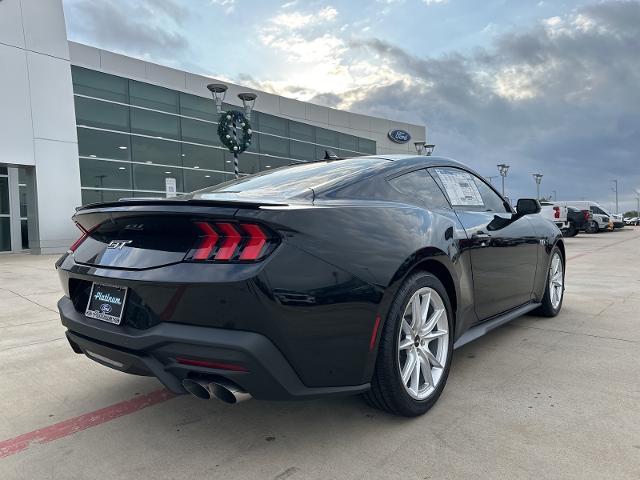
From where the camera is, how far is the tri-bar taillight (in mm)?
2014

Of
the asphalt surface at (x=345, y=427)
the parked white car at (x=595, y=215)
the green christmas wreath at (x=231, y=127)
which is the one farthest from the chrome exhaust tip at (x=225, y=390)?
the parked white car at (x=595, y=215)

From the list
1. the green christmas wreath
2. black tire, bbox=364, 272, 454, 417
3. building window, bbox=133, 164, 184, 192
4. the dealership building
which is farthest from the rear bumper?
building window, bbox=133, 164, 184, 192

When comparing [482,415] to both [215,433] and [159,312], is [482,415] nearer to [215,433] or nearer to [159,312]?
[215,433]

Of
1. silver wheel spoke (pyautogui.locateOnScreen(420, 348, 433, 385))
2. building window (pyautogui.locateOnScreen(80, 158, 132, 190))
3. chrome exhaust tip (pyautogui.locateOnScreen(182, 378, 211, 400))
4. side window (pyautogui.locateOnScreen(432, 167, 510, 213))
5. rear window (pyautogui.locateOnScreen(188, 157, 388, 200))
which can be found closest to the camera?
chrome exhaust tip (pyautogui.locateOnScreen(182, 378, 211, 400))

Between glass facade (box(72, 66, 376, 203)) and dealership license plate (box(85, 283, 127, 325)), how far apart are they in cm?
1677

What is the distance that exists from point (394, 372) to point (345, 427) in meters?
0.43

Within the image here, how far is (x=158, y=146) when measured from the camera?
66.7ft

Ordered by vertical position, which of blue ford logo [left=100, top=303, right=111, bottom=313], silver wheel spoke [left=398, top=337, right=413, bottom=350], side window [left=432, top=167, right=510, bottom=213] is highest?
side window [left=432, top=167, right=510, bottom=213]

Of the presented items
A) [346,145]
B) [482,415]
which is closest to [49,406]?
[482,415]

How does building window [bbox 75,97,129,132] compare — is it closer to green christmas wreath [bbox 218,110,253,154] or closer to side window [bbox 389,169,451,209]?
green christmas wreath [bbox 218,110,253,154]

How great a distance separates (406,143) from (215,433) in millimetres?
38326

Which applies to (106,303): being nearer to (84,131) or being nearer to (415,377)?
(415,377)

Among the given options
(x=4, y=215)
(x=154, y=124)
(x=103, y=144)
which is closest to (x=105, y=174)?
(x=103, y=144)

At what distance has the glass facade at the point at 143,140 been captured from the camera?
707 inches
